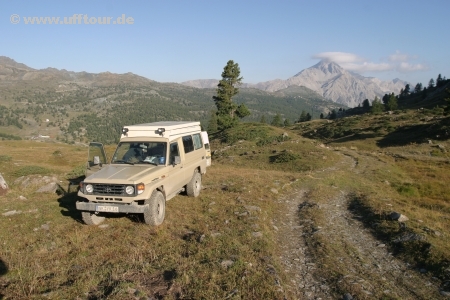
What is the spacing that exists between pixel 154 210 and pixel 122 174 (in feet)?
4.78

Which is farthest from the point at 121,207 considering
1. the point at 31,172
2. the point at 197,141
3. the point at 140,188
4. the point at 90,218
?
the point at 31,172

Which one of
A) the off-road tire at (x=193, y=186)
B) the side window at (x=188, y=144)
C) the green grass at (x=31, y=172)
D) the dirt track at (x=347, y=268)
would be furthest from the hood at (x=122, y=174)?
the green grass at (x=31, y=172)

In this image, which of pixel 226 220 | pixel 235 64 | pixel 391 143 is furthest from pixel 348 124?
pixel 226 220

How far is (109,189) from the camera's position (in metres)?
9.43

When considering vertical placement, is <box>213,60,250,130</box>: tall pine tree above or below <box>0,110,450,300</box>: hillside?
above

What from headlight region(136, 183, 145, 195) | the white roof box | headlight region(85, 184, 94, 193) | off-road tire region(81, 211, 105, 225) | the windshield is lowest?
off-road tire region(81, 211, 105, 225)

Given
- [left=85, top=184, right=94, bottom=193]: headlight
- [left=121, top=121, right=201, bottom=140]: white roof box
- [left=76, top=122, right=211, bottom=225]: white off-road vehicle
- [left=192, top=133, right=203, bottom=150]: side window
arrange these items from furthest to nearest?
[left=192, top=133, right=203, bottom=150]: side window → [left=121, top=121, right=201, bottom=140]: white roof box → [left=85, top=184, right=94, bottom=193]: headlight → [left=76, top=122, right=211, bottom=225]: white off-road vehicle

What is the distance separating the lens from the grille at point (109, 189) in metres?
9.34

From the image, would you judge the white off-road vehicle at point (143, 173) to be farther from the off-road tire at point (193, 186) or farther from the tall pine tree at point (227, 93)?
the tall pine tree at point (227, 93)

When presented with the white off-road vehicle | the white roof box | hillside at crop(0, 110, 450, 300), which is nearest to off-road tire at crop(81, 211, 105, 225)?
the white off-road vehicle

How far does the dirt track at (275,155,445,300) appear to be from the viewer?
637cm

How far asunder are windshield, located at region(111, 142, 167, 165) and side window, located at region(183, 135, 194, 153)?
1.58 metres

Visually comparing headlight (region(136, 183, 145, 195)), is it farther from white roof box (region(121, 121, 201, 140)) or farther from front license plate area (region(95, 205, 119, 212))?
white roof box (region(121, 121, 201, 140))

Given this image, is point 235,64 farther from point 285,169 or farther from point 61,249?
point 61,249
